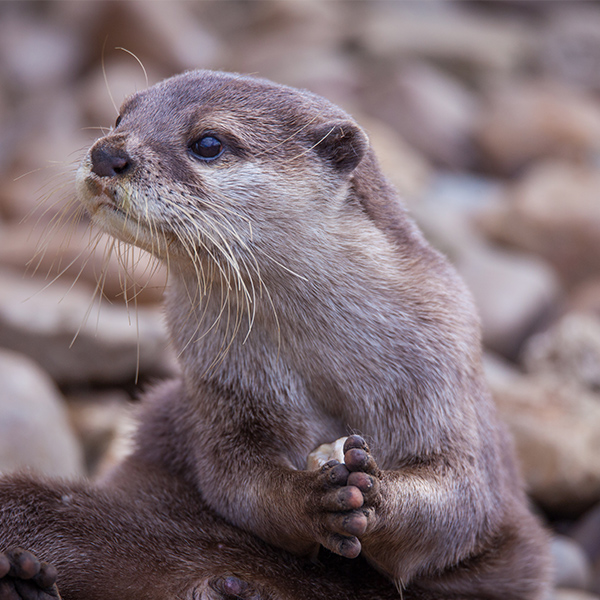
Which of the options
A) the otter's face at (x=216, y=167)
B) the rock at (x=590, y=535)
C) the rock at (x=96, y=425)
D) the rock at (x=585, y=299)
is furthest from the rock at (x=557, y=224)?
the otter's face at (x=216, y=167)

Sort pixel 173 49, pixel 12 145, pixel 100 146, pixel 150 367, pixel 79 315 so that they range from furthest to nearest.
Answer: pixel 173 49 → pixel 12 145 → pixel 150 367 → pixel 79 315 → pixel 100 146

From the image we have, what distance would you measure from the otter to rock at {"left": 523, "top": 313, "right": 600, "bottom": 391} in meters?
2.94

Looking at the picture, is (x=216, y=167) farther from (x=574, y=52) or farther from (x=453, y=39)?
(x=574, y=52)

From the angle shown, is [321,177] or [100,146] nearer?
[100,146]

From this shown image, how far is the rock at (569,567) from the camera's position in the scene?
364 cm

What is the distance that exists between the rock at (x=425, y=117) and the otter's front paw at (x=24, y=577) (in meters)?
8.92

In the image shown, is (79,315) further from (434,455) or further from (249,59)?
(249,59)

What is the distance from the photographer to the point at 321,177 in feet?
7.36

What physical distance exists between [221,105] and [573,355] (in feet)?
11.9

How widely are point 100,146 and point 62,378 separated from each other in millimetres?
2920

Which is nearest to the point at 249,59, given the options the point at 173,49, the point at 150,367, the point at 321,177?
the point at 173,49

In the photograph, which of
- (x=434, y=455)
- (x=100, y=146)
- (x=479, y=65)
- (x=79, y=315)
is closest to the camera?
(x=100, y=146)

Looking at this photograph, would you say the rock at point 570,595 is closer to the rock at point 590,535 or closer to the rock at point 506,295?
the rock at point 590,535

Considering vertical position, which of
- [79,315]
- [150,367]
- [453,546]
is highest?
[453,546]
